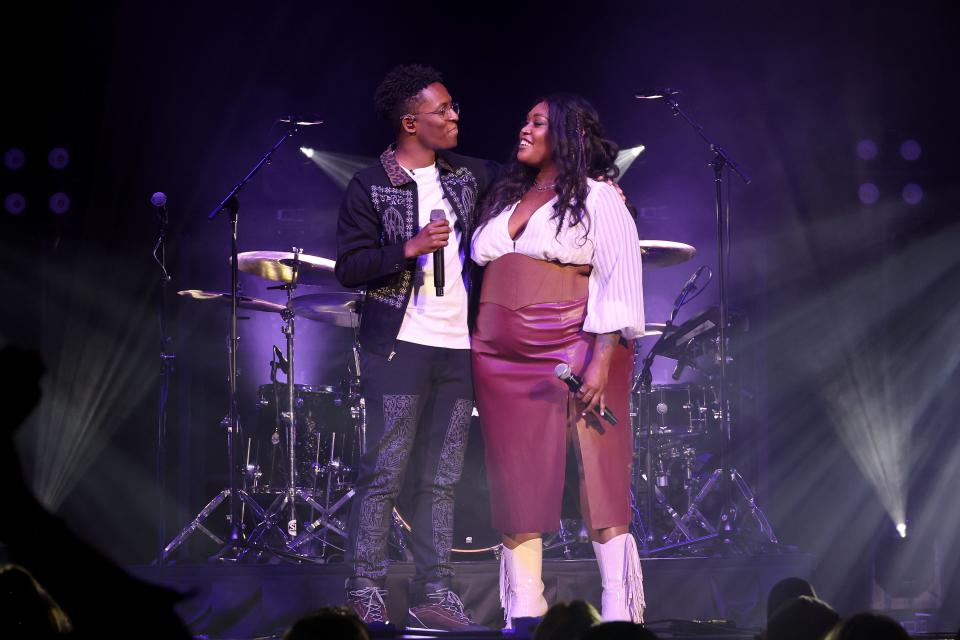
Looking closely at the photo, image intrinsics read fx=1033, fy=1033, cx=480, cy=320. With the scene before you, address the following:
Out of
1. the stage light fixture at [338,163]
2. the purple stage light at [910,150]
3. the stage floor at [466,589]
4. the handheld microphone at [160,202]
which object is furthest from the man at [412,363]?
the purple stage light at [910,150]

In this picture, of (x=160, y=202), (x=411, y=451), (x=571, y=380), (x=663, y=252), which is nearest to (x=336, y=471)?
(x=160, y=202)

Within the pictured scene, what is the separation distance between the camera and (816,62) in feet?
22.3

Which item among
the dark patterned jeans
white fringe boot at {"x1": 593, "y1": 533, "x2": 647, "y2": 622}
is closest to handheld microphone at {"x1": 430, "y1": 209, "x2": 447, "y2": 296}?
the dark patterned jeans

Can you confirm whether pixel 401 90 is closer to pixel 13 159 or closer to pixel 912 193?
pixel 13 159

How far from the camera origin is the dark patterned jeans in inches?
136

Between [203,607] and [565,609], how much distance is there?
2.95 m

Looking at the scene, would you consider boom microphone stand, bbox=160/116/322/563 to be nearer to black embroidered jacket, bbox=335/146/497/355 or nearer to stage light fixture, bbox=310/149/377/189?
black embroidered jacket, bbox=335/146/497/355

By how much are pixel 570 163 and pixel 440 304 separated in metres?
0.66

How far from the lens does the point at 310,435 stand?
649 cm

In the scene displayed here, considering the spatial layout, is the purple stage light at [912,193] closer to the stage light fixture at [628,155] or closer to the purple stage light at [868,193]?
the purple stage light at [868,193]

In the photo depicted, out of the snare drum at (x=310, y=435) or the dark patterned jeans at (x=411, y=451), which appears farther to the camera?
the snare drum at (x=310, y=435)

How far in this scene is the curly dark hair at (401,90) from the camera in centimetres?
375

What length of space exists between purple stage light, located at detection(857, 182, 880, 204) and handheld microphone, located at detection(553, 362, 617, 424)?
15.5ft

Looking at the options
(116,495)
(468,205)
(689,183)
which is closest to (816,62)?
(689,183)
